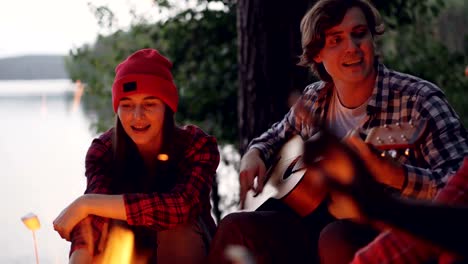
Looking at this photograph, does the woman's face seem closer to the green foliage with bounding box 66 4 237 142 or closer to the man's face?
the man's face

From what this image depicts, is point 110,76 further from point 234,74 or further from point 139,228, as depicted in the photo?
point 139,228

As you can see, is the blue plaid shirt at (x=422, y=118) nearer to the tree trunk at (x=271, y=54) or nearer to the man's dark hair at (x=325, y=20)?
the man's dark hair at (x=325, y=20)

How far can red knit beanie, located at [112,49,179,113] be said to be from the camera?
3.22 meters

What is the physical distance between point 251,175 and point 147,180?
1.52ft

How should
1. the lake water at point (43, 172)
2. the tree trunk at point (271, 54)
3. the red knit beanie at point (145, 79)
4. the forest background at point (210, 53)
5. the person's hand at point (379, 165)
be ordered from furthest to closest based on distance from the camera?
the lake water at point (43, 172), the forest background at point (210, 53), the tree trunk at point (271, 54), the red knit beanie at point (145, 79), the person's hand at point (379, 165)

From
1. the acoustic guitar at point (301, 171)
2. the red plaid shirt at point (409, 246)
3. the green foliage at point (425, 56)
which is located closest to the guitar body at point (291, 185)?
the acoustic guitar at point (301, 171)

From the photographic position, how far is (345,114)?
10.1 feet

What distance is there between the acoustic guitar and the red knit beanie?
536 mm

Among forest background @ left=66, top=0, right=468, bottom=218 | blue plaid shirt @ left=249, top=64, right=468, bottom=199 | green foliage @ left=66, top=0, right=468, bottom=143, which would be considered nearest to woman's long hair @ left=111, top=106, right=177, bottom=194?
blue plaid shirt @ left=249, top=64, right=468, bottom=199

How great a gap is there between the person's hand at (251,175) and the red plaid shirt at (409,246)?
144 cm

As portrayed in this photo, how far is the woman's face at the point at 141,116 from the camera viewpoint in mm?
3221

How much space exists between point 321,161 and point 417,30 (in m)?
5.28

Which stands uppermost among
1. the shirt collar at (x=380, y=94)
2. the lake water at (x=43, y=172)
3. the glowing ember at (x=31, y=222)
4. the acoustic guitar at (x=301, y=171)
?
the shirt collar at (x=380, y=94)

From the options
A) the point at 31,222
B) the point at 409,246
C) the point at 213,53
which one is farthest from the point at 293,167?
the point at 213,53
